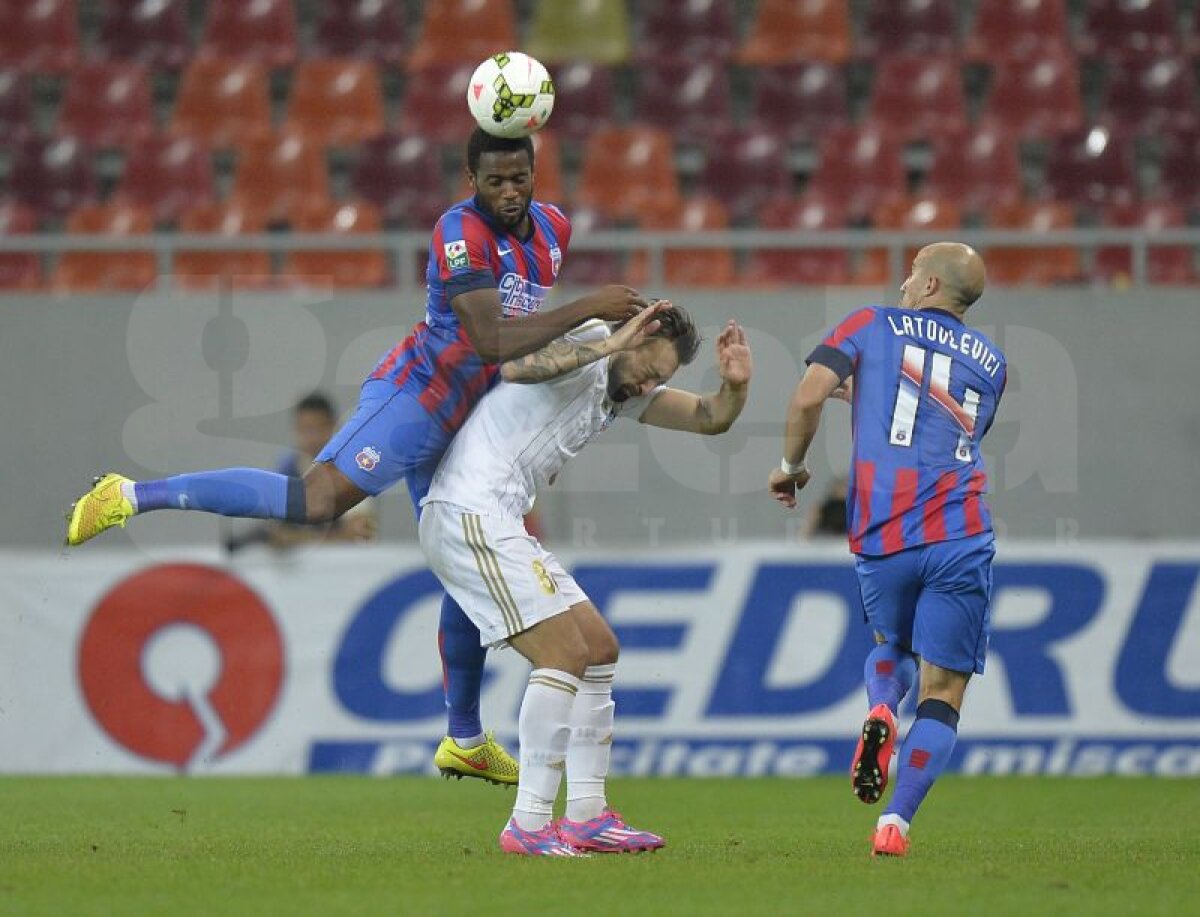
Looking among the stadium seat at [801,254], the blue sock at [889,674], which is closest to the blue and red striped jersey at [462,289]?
the blue sock at [889,674]

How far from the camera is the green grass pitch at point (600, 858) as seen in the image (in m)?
5.41

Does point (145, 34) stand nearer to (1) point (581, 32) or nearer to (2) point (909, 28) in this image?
(1) point (581, 32)

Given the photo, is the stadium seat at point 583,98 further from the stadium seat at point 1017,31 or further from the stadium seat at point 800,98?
the stadium seat at point 1017,31

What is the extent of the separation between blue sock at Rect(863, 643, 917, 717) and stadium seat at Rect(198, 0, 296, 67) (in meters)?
10.7

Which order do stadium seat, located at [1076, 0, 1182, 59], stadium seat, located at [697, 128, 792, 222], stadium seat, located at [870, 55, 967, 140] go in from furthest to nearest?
stadium seat, located at [1076, 0, 1182, 59], stadium seat, located at [870, 55, 967, 140], stadium seat, located at [697, 128, 792, 222]

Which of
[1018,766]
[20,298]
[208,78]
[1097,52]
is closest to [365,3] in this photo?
[208,78]

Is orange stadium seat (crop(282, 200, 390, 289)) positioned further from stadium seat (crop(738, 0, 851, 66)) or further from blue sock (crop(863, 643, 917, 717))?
blue sock (crop(863, 643, 917, 717))

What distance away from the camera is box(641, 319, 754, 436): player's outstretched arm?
682cm

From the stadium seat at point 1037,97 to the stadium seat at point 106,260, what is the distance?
6.78 m

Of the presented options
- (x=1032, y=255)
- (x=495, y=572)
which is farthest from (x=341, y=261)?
(x=495, y=572)

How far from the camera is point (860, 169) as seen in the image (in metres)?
15.1

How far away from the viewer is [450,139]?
15.5 meters

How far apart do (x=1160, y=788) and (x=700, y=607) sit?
2708 mm

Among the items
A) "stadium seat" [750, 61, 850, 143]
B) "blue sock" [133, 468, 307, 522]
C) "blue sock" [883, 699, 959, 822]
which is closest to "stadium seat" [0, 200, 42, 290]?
"stadium seat" [750, 61, 850, 143]
